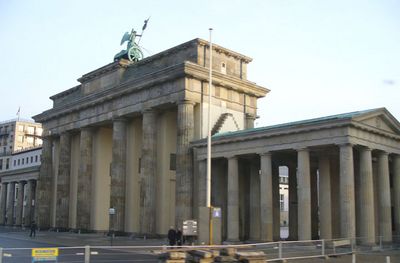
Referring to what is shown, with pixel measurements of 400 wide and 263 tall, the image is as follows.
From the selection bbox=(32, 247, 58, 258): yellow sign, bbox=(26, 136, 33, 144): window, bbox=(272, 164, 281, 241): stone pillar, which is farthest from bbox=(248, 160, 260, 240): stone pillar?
bbox=(26, 136, 33, 144): window

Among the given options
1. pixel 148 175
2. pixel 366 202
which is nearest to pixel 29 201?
pixel 148 175

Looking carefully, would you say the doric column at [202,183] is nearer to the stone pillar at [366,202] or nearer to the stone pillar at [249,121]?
the stone pillar at [249,121]

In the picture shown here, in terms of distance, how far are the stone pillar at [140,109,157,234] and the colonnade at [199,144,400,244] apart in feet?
21.3

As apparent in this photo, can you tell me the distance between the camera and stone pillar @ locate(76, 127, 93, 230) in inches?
2149

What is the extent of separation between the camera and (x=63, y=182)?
60.1m

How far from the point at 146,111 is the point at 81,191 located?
14.9m

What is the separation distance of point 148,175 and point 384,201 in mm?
20645

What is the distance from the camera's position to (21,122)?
427ft

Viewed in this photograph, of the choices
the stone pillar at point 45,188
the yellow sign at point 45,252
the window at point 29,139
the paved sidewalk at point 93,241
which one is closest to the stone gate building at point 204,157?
the stone pillar at point 45,188

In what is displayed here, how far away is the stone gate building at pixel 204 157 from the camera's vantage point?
110ft

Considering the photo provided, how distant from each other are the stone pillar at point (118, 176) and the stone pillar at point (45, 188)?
724 inches

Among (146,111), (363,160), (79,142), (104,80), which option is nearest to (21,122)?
(79,142)

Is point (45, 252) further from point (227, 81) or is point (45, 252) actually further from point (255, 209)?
point (227, 81)

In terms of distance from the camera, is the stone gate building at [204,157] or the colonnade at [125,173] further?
the colonnade at [125,173]
